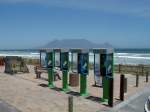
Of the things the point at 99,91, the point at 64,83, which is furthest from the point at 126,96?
the point at 64,83

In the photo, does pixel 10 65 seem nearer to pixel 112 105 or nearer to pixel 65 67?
pixel 65 67

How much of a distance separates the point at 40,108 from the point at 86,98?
2.67 meters

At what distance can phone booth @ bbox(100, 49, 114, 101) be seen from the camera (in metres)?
12.9

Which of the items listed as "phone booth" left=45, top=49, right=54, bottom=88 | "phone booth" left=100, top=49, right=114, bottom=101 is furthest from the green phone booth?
"phone booth" left=100, top=49, right=114, bottom=101

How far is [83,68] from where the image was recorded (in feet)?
47.3

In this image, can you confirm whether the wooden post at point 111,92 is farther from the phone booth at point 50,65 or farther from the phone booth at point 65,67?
the phone booth at point 50,65

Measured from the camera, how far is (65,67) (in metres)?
15.7

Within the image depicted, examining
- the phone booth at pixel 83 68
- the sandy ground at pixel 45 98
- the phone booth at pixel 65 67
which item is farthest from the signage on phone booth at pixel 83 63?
the phone booth at pixel 65 67

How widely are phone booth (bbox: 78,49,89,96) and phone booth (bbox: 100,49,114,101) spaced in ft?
3.66

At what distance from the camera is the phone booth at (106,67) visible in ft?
42.4

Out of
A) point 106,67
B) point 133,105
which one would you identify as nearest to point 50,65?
point 106,67

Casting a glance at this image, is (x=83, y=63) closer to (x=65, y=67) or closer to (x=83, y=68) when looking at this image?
(x=83, y=68)

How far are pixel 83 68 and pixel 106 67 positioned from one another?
5.09 feet

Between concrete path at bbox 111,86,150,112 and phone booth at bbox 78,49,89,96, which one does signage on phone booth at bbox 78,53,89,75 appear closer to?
phone booth at bbox 78,49,89,96
